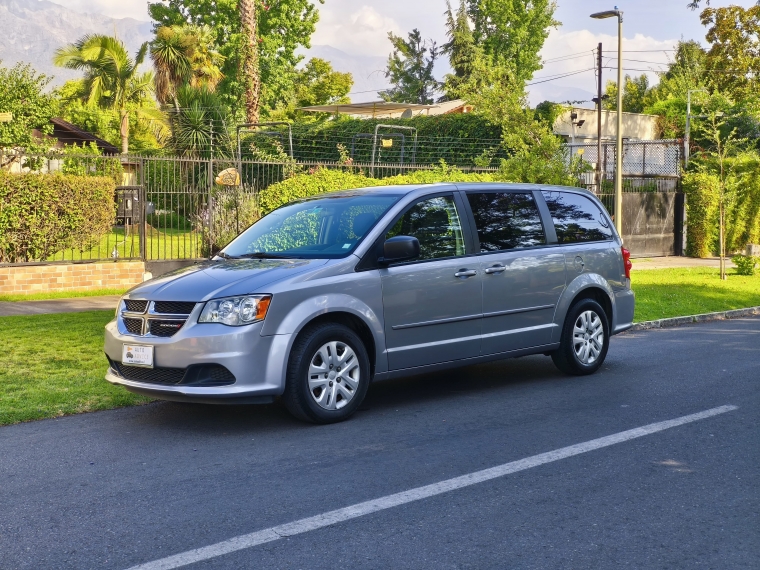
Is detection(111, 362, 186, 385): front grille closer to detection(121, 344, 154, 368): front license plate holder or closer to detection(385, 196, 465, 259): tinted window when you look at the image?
detection(121, 344, 154, 368): front license plate holder

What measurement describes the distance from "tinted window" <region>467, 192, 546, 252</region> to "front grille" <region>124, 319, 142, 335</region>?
2912mm

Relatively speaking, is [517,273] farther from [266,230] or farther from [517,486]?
[517,486]

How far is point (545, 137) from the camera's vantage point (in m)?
18.9

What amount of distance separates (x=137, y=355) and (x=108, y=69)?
41.1 meters

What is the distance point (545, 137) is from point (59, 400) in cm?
1315

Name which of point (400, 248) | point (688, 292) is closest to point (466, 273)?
point (400, 248)

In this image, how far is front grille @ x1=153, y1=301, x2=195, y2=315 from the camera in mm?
6684

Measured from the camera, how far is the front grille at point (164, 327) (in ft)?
21.9

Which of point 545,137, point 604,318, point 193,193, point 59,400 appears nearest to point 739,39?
point 545,137

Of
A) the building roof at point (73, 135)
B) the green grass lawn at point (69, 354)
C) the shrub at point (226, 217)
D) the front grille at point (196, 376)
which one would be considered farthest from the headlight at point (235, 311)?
the building roof at point (73, 135)

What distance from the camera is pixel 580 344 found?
9008 millimetres

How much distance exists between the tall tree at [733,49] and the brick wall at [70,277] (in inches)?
1476

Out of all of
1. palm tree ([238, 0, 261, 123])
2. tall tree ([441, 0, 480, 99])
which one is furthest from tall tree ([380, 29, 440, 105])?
palm tree ([238, 0, 261, 123])

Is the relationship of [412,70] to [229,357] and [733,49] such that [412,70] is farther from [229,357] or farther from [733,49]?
[229,357]
